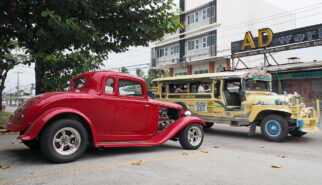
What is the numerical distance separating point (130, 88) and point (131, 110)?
552mm

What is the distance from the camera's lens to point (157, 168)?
442cm

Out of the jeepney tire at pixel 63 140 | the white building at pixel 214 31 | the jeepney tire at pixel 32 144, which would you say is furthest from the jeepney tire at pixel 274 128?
the white building at pixel 214 31

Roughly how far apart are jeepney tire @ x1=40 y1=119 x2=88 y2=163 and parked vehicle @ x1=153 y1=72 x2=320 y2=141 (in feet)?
20.4

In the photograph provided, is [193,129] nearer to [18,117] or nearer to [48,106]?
[48,106]

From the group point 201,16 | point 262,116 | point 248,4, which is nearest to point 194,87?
point 262,116

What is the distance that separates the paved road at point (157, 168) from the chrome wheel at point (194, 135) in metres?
0.35

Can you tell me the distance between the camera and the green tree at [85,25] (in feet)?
24.9

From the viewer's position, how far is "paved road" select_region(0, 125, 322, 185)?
378 centimetres

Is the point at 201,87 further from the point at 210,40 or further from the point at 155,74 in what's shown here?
the point at 155,74

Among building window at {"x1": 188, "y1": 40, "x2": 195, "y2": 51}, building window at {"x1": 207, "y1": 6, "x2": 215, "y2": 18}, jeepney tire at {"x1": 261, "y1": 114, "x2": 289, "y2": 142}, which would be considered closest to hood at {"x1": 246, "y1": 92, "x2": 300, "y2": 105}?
jeepney tire at {"x1": 261, "y1": 114, "x2": 289, "y2": 142}

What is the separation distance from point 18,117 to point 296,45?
19.8 meters

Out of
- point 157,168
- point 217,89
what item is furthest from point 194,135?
point 217,89

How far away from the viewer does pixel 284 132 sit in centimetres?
819

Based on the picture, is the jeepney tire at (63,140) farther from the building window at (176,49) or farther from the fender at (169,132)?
the building window at (176,49)
